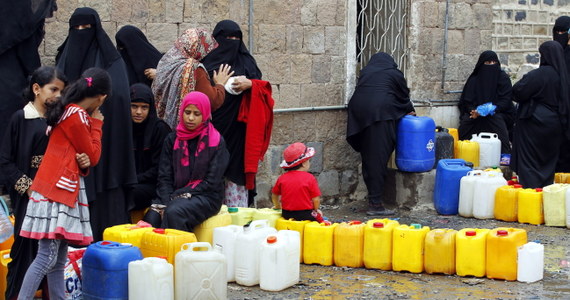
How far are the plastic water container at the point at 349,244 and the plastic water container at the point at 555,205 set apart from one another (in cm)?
264

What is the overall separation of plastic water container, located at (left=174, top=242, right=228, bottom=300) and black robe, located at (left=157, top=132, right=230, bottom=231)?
79 cm

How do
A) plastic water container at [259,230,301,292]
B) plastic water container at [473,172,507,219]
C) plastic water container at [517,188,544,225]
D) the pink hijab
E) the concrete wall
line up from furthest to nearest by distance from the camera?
plastic water container at [473,172,507,219]
plastic water container at [517,188,544,225]
the concrete wall
the pink hijab
plastic water container at [259,230,301,292]

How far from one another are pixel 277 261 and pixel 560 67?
4985 millimetres

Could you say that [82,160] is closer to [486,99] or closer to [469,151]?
[469,151]

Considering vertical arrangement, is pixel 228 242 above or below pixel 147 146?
below

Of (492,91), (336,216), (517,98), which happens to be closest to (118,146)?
(336,216)

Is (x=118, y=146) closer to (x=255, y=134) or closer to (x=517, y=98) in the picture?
(x=255, y=134)

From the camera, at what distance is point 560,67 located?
10.0m

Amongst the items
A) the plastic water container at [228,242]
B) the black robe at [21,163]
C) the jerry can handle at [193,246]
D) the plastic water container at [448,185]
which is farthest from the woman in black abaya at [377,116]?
the black robe at [21,163]

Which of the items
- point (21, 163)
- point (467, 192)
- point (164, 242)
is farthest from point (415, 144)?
point (21, 163)

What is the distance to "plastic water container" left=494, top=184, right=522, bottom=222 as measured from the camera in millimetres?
9211

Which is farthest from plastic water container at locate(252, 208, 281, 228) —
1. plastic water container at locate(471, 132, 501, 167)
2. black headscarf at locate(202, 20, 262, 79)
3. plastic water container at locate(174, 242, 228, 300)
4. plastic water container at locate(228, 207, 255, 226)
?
plastic water container at locate(471, 132, 501, 167)

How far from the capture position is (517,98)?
10.1 metres

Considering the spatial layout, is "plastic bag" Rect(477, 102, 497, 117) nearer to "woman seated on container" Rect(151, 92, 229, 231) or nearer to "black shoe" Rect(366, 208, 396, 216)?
"black shoe" Rect(366, 208, 396, 216)
